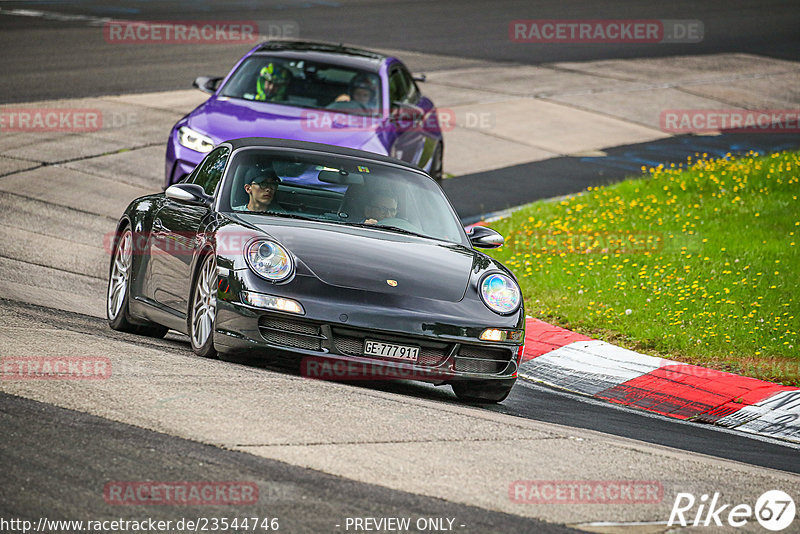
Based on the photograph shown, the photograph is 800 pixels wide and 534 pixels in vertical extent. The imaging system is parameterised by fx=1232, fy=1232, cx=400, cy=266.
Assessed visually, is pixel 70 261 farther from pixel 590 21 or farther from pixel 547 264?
pixel 590 21

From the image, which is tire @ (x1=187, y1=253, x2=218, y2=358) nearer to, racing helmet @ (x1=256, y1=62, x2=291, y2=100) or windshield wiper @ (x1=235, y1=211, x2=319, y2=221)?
windshield wiper @ (x1=235, y1=211, x2=319, y2=221)

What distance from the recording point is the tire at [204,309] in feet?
24.1

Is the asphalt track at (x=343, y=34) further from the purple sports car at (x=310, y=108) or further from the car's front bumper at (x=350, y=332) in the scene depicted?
the car's front bumper at (x=350, y=332)

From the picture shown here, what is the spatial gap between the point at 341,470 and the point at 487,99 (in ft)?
58.8

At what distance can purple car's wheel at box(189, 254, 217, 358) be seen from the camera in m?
7.35

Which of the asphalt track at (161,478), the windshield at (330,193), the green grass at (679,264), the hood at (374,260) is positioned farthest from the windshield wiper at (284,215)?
the green grass at (679,264)

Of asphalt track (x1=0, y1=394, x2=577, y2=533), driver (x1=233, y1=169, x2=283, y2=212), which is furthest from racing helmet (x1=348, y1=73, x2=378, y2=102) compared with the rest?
asphalt track (x1=0, y1=394, x2=577, y2=533)

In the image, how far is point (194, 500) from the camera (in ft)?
15.6

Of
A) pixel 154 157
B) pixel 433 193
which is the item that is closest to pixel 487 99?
pixel 154 157

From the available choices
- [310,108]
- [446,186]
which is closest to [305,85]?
[310,108]

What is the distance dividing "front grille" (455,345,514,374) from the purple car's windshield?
6481 millimetres

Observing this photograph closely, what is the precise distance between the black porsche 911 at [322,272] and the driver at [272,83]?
457 centimetres

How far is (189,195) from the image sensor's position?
810 centimetres

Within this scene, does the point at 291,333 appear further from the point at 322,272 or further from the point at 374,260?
the point at 374,260
